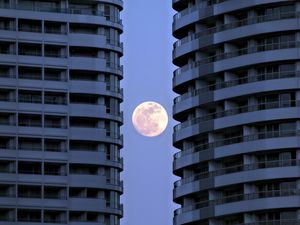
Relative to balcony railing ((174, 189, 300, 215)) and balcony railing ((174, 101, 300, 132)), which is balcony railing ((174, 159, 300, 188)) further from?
balcony railing ((174, 101, 300, 132))

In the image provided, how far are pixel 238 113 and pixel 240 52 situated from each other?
702cm

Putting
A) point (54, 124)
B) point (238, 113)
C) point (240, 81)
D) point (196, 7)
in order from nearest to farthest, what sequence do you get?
point (238, 113) → point (240, 81) → point (196, 7) → point (54, 124)

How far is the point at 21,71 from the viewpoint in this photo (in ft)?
651

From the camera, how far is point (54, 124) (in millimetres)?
197000

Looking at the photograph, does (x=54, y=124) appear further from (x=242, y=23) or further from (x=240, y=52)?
(x=242, y=23)

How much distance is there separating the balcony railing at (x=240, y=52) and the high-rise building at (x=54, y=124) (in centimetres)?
2702

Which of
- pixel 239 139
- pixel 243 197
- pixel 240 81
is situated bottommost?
pixel 243 197

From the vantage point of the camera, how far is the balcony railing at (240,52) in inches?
6260

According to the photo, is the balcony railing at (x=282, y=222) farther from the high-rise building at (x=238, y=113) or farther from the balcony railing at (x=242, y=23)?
the balcony railing at (x=242, y=23)

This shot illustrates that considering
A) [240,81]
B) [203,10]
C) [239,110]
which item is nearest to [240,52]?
[240,81]

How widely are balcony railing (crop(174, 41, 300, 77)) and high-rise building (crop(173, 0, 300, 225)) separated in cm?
11

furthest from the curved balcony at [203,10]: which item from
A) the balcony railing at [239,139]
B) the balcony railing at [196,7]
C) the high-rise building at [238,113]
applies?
the balcony railing at [239,139]

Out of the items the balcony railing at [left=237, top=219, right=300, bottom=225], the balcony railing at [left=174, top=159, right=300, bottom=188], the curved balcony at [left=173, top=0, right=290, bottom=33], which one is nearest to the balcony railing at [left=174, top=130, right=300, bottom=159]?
the balcony railing at [left=174, top=159, right=300, bottom=188]

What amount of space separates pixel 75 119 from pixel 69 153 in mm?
4971
